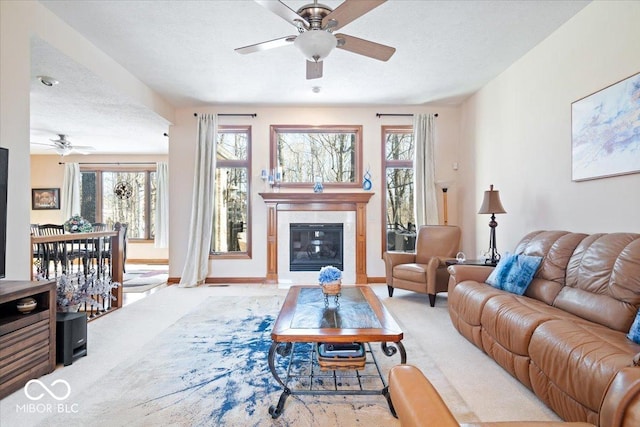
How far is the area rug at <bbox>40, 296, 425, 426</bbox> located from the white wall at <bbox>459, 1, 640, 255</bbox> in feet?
6.53

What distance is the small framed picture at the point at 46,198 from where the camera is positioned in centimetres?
843

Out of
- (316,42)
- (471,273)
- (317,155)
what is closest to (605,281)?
(471,273)

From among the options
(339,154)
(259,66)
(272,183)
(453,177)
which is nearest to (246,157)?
(272,183)

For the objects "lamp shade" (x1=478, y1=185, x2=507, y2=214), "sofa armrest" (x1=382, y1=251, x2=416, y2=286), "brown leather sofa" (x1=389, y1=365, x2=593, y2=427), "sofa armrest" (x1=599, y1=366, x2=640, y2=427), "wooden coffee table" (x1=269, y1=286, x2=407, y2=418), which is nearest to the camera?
"brown leather sofa" (x1=389, y1=365, x2=593, y2=427)

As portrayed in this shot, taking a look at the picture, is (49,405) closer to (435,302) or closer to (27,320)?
(27,320)

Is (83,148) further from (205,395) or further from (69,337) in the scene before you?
(205,395)

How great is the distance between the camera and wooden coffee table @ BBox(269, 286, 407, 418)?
79.1 inches

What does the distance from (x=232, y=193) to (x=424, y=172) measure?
3.15 metres

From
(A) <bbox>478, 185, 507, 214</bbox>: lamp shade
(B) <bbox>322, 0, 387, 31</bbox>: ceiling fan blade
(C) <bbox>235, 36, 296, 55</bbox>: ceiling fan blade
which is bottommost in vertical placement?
(A) <bbox>478, 185, 507, 214</bbox>: lamp shade

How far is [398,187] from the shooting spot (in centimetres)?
591

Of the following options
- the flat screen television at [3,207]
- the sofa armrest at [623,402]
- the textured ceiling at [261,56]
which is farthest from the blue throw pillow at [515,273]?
the flat screen television at [3,207]

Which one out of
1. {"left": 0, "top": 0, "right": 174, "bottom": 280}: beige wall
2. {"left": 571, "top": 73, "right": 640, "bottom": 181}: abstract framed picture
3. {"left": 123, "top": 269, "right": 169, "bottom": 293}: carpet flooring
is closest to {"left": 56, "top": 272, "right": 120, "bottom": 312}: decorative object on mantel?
{"left": 0, "top": 0, "right": 174, "bottom": 280}: beige wall

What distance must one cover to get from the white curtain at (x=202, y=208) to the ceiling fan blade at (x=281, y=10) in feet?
11.7

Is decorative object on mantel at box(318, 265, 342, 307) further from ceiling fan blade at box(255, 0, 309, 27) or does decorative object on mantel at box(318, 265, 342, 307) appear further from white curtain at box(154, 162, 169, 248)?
white curtain at box(154, 162, 169, 248)
